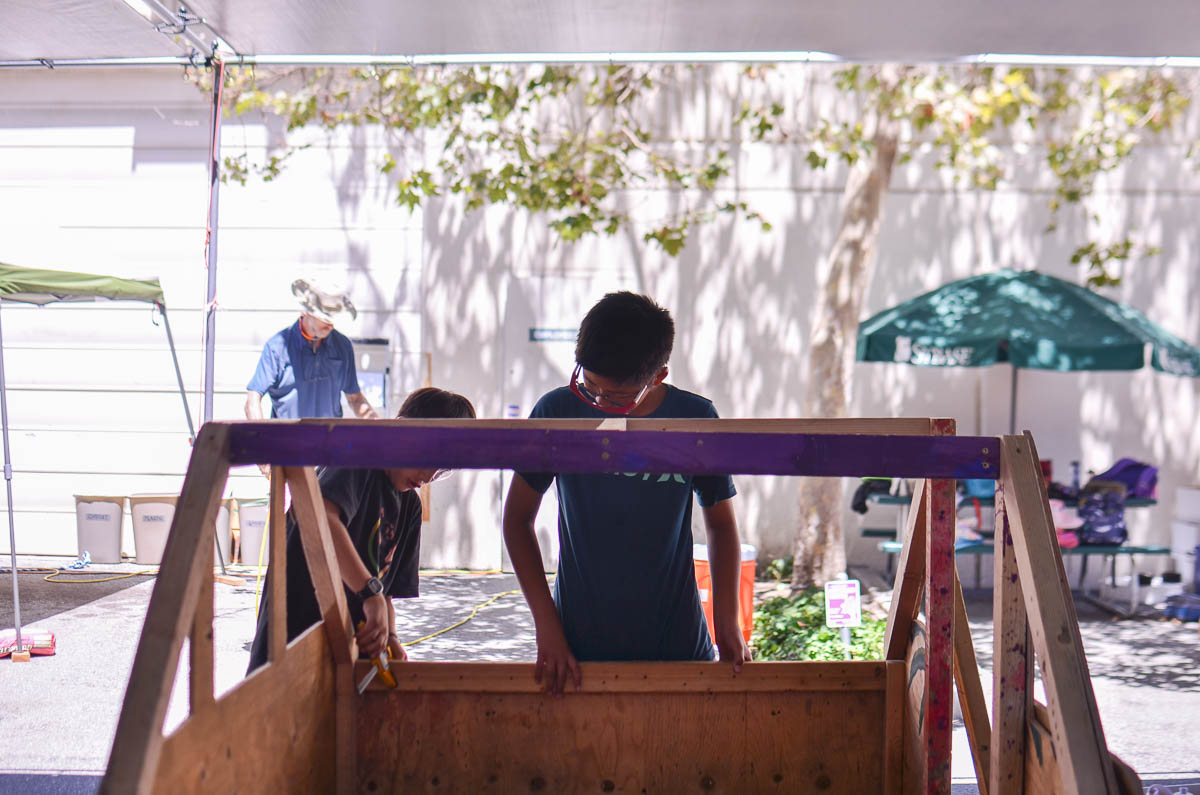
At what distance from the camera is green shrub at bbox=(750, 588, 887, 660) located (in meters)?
5.73

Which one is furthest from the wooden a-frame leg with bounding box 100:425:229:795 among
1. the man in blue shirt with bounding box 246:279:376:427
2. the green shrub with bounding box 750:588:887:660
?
the man in blue shirt with bounding box 246:279:376:427

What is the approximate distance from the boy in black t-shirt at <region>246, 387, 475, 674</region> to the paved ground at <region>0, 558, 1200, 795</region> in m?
2.22

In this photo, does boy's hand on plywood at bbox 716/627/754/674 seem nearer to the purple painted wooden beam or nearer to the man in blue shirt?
the purple painted wooden beam

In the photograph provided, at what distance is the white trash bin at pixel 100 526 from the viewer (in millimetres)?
9234

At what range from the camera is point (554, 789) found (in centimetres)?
258

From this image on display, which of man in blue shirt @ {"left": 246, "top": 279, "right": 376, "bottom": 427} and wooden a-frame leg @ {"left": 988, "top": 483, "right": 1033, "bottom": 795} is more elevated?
man in blue shirt @ {"left": 246, "top": 279, "right": 376, "bottom": 427}

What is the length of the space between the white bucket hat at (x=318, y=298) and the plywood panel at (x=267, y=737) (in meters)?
4.42

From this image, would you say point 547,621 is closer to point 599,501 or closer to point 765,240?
Result: point 599,501

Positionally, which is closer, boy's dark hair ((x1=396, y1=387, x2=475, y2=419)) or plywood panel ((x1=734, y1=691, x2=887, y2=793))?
plywood panel ((x1=734, y1=691, x2=887, y2=793))

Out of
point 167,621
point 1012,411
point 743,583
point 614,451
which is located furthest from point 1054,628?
point 1012,411

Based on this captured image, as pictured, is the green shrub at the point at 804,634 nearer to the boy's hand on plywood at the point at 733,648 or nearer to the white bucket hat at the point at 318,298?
the boy's hand on plywood at the point at 733,648

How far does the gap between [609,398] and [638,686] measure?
2.26 ft

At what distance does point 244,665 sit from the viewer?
20.6ft

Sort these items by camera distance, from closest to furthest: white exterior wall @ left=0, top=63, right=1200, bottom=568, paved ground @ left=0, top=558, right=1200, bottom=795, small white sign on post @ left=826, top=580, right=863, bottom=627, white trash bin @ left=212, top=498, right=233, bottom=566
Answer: paved ground @ left=0, top=558, right=1200, bottom=795
small white sign on post @ left=826, top=580, right=863, bottom=627
white trash bin @ left=212, top=498, right=233, bottom=566
white exterior wall @ left=0, top=63, right=1200, bottom=568
